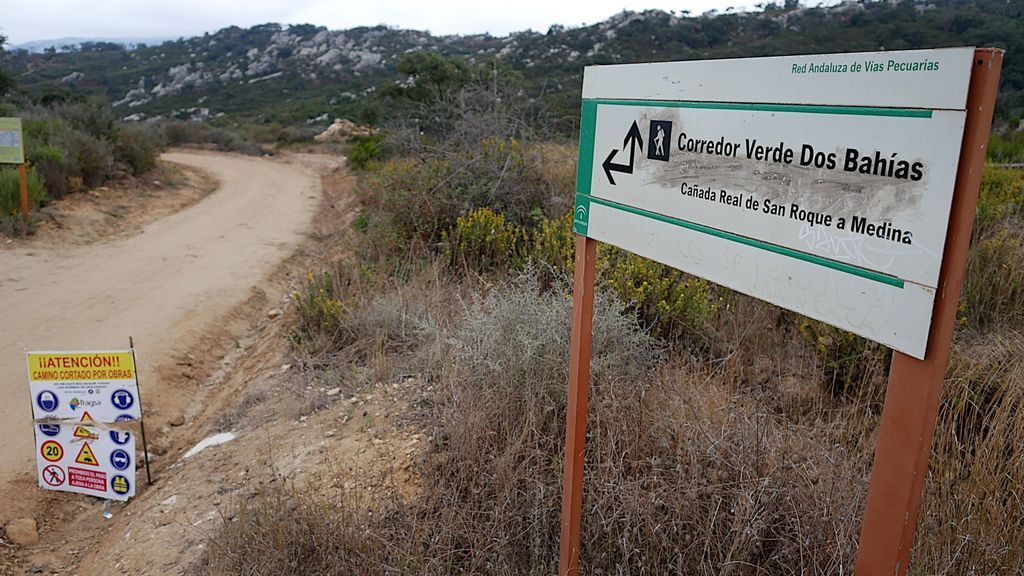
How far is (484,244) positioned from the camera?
21.6ft

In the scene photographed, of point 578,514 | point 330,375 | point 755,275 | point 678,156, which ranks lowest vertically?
point 330,375

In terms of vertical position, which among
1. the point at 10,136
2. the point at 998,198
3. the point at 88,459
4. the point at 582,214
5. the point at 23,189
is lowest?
the point at 88,459

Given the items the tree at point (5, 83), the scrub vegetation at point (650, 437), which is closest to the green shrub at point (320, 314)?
the scrub vegetation at point (650, 437)

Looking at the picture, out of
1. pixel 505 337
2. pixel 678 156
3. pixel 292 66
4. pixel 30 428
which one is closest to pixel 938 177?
pixel 678 156

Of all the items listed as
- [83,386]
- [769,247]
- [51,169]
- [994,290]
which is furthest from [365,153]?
[769,247]

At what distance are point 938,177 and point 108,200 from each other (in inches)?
574

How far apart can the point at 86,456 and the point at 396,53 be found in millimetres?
70261

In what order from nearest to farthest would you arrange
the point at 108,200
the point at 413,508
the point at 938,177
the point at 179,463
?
the point at 938,177 → the point at 413,508 → the point at 179,463 → the point at 108,200

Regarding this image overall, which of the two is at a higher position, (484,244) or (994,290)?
(994,290)

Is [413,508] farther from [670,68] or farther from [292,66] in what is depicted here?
[292,66]

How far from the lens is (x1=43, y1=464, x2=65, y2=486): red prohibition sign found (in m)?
4.47

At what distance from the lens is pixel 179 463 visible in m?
4.74

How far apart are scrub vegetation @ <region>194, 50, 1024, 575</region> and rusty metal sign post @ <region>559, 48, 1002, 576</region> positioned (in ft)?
2.82

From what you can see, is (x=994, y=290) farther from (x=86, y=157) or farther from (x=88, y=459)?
(x=86, y=157)
